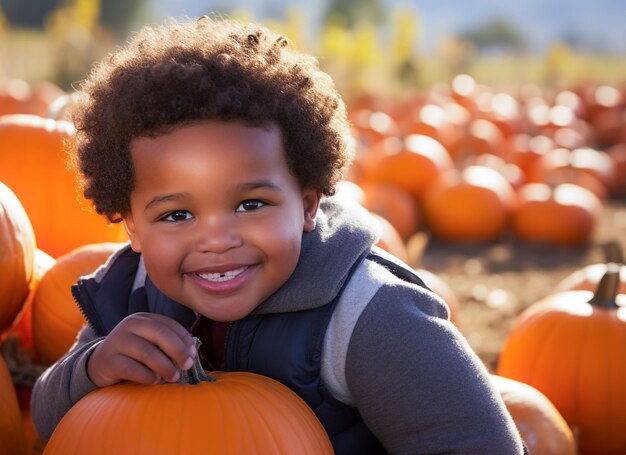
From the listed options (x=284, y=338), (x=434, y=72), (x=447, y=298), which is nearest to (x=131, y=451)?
(x=284, y=338)

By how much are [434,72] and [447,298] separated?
51.6ft

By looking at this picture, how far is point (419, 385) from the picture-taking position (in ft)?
5.92

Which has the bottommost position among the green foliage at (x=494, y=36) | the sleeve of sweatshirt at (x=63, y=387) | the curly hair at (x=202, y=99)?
the sleeve of sweatshirt at (x=63, y=387)

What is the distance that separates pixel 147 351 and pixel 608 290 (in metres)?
1.73

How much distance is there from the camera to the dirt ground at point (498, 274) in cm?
430

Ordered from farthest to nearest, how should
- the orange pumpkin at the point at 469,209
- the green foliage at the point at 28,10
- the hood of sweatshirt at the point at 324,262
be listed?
the green foliage at the point at 28,10 → the orange pumpkin at the point at 469,209 → the hood of sweatshirt at the point at 324,262

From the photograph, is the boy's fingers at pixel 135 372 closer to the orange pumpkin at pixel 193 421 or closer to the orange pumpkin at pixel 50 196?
the orange pumpkin at pixel 193 421

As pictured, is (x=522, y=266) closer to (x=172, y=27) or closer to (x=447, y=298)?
(x=447, y=298)

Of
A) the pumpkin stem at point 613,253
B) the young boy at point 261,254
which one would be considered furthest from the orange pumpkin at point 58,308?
the pumpkin stem at point 613,253

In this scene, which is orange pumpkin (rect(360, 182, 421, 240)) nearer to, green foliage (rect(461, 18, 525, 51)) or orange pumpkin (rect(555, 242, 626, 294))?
orange pumpkin (rect(555, 242, 626, 294))

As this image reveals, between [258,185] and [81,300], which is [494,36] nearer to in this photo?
[81,300]

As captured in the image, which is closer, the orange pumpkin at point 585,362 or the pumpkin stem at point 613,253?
the orange pumpkin at point 585,362

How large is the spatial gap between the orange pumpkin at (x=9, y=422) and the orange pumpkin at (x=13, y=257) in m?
0.34

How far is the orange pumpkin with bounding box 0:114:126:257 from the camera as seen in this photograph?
3.28 metres
